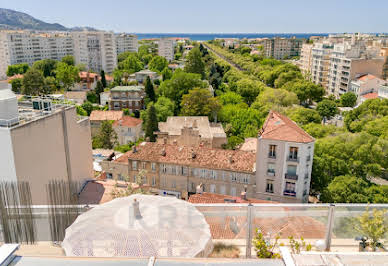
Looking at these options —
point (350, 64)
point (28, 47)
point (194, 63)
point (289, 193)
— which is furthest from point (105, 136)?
point (28, 47)

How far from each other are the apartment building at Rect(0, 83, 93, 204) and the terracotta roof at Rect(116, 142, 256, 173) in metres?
9.52

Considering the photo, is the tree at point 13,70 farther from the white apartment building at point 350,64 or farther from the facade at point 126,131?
the white apartment building at point 350,64

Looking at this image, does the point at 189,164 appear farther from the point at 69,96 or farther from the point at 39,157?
the point at 69,96

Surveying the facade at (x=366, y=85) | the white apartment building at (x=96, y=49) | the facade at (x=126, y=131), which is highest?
the white apartment building at (x=96, y=49)

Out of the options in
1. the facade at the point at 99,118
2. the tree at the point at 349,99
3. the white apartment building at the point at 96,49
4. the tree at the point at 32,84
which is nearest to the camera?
the facade at the point at 99,118

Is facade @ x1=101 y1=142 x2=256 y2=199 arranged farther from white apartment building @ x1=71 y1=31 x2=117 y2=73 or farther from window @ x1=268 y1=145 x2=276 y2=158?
white apartment building @ x1=71 y1=31 x2=117 y2=73

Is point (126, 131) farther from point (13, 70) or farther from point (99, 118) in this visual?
point (13, 70)

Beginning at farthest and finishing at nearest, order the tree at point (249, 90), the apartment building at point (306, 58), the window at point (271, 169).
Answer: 1. the apartment building at point (306, 58)
2. the tree at point (249, 90)
3. the window at point (271, 169)

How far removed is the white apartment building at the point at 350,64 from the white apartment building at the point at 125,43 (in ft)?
257

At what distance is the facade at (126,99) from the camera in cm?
5262

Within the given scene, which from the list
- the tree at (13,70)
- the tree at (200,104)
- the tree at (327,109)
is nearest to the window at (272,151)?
the tree at (200,104)

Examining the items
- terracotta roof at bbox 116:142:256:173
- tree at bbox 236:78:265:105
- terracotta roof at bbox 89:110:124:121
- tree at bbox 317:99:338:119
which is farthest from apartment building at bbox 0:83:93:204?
tree at bbox 236:78:265:105

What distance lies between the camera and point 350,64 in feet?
210

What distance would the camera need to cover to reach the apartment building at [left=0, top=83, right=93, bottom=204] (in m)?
10.2
